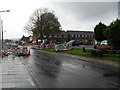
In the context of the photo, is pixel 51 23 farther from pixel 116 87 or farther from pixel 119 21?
pixel 116 87


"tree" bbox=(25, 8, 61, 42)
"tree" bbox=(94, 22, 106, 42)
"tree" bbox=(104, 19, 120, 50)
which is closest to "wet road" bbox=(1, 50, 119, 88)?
"tree" bbox=(104, 19, 120, 50)

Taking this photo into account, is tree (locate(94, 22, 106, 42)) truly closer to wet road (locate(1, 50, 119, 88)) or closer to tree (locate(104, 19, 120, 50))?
tree (locate(104, 19, 120, 50))

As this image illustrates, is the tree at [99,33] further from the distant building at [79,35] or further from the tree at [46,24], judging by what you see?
the distant building at [79,35]

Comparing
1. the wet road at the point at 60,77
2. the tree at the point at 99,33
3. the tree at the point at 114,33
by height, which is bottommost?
the wet road at the point at 60,77

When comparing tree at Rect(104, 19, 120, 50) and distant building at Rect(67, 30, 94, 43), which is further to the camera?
distant building at Rect(67, 30, 94, 43)

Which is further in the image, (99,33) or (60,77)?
(99,33)

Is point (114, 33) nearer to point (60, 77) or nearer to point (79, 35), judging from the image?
point (60, 77)

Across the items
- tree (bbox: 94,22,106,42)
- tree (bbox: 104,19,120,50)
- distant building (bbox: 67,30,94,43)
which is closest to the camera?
tree (bbox: 104,19,120,50)

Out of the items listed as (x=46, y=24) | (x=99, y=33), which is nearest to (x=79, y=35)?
(x=99, y=33)

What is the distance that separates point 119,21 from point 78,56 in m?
6.69

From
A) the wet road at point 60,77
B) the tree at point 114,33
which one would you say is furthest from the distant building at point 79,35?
the wet road at point 60,77

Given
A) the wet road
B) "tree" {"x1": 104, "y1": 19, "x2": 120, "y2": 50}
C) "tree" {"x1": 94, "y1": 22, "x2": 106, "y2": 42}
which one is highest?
"tree" {"x1": 94, "y1": 22, "x2": 106, "y2": 42}

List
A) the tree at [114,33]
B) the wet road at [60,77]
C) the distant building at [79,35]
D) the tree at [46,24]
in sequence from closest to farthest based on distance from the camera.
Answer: the wet road at [60,77] < the tree at [114,33] < the tree at [46,24] < the distant building at [79,35]

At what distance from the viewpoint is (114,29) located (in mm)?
14742
